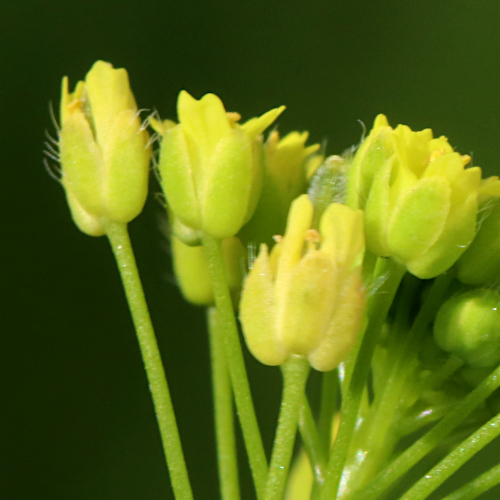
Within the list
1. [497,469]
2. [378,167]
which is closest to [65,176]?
[378,167]

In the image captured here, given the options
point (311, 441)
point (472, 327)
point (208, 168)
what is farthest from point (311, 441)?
point (208, 168)

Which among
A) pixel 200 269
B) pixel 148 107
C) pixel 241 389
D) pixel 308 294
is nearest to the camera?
pixel 308 294

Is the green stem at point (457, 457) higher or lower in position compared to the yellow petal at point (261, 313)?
lower

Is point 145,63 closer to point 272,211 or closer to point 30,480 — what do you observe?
point 30,480

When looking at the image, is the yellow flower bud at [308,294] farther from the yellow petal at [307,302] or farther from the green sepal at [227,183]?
the green sepal at [227,183]

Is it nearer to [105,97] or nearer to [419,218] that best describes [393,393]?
[419,218]

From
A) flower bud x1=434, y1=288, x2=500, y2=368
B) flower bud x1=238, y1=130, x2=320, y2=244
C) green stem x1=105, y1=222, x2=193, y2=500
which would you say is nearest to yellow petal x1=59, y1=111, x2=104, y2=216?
green stem x1=105, y1=222, x2=193, y2=500

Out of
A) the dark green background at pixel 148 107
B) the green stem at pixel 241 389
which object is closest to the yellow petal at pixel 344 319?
the green stem at pixel 241 389
